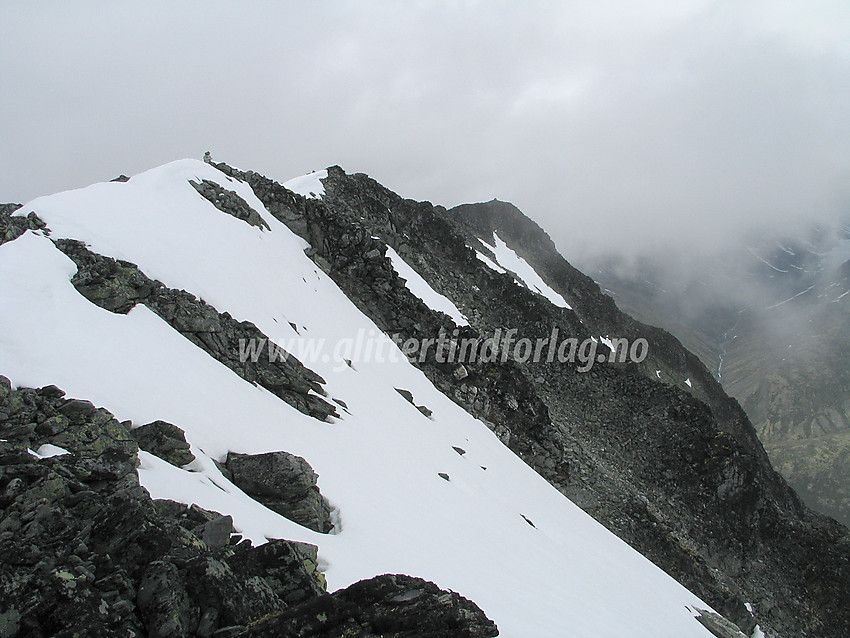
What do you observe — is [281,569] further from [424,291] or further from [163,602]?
[424,291]

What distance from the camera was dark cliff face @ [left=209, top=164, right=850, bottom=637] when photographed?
2911cm

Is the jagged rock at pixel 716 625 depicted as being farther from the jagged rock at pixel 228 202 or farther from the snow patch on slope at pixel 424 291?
the jagged rock at pixel 228 202

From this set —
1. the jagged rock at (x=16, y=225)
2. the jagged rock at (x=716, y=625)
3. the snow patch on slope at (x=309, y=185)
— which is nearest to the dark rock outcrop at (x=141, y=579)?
the jagged rock at (x=16, y=225)

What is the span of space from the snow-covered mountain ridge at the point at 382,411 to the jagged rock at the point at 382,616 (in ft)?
7.87

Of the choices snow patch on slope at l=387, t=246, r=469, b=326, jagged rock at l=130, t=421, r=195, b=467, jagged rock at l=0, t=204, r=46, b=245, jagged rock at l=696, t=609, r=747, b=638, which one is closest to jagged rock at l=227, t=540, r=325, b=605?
jagged rock at l=130, t=421, r=195, b=467

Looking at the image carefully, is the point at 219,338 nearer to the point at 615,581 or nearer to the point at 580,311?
the point at 615,581

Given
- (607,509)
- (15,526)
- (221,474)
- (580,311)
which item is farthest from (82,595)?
(580,311)

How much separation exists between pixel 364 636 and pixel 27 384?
782 cm

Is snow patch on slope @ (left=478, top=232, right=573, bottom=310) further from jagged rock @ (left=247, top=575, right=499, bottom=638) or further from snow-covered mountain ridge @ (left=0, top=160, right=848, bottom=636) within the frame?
jagged rock @ (left=247, top=575, right=499, bottom=638)

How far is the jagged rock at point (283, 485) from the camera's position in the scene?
33.3ft

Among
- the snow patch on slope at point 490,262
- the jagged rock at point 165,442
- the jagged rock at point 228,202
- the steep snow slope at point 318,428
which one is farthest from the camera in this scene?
the snow patch on slope at point 490,262

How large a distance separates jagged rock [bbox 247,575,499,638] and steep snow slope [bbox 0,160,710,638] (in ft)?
8.36

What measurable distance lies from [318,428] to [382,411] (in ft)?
16.8

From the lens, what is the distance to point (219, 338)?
16.4 m
